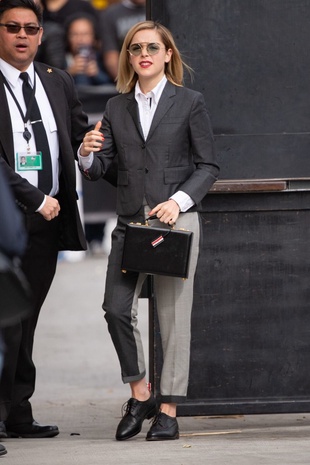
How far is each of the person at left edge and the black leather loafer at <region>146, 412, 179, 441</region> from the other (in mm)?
676

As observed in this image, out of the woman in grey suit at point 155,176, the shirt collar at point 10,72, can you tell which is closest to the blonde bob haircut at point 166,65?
the woman in grey suit at point 155,176

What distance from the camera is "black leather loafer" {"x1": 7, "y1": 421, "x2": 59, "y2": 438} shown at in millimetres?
7285

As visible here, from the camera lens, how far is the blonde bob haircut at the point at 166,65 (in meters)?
6.90

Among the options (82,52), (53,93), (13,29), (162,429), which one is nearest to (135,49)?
(53,93)

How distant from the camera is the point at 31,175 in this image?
6906mm

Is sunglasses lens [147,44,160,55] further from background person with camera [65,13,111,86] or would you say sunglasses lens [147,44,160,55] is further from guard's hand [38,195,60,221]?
background person with camera [65,13,111,86]

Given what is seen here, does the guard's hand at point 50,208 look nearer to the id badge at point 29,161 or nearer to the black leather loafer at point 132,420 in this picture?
the id badge at point 29,161

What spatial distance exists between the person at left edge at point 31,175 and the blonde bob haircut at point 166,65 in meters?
0.33

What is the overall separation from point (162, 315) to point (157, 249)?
40 centimetres

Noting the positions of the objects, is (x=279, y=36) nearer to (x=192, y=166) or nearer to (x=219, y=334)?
(x=192, y=166)

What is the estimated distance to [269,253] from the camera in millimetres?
7410

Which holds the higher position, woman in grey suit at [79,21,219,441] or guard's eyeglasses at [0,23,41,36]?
guard's eyeglasses at [0,23,41,36]

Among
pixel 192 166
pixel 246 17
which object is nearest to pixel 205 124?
pixel 192 166

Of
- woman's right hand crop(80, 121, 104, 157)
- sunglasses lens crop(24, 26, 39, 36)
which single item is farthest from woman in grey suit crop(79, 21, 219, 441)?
sunglasses lens crop(24, 26, 39, 36)
